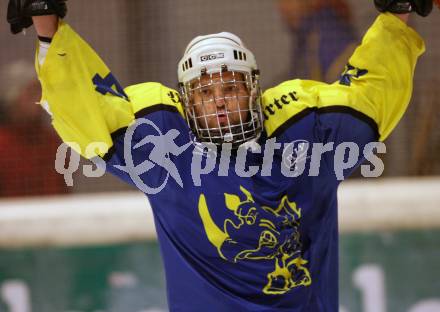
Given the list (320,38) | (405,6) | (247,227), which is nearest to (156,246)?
(320,38)

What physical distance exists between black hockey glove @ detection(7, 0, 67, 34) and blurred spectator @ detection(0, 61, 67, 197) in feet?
7.57

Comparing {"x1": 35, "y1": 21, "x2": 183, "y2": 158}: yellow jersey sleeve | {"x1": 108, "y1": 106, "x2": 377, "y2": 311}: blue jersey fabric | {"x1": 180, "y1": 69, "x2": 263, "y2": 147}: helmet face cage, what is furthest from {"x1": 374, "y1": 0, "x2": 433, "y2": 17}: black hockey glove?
{"x1": 35, "y1": 21, "x2": 183, "y2": 158}: yellow jersey sleeve

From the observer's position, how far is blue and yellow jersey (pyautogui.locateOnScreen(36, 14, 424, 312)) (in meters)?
2.99

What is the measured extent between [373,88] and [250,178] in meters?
0.50

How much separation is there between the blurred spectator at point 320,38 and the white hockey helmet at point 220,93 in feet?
5.98

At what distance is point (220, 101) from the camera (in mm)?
2988

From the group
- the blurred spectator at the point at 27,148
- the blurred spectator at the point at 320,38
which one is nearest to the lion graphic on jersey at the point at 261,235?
the blurred spectator at the point at 320,38

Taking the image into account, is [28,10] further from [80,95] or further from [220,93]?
[220,93]

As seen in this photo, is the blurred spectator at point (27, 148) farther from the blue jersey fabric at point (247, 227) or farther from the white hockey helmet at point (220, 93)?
the white hockey helmet at point (220, 93)

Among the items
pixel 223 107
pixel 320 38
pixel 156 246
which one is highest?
pixel 223 107

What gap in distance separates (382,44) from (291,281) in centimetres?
82

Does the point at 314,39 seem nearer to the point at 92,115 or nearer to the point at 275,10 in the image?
the point at 275,10

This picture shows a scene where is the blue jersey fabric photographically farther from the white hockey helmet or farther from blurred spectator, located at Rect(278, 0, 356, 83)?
blurred spectator, located at Rect(278, 0, 356, 83)

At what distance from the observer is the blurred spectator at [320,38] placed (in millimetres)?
4848
